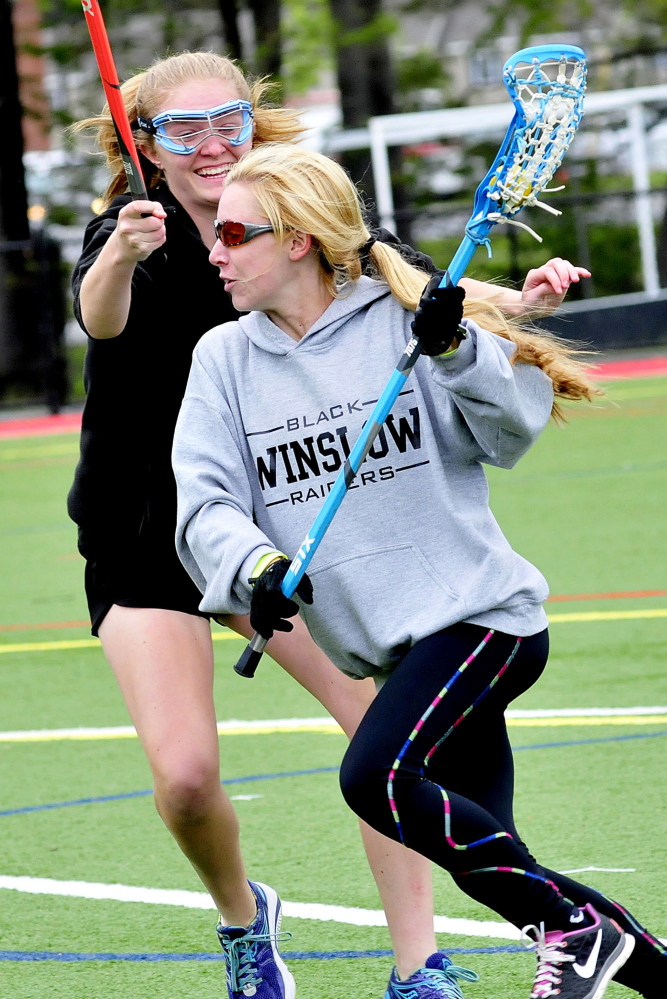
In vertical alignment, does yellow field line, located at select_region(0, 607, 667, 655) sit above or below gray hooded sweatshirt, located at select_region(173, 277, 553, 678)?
below

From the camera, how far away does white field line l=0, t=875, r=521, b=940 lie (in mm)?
4121

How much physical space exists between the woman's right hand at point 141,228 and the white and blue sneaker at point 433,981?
1.77 m

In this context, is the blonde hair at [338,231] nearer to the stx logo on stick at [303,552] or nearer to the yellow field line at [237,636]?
the stx logo on stick at [303,552]

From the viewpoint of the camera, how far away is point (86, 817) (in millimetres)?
5277

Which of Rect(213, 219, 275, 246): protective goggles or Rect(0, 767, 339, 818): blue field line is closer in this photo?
Rect(213, 219, 275, 246): protective goggles

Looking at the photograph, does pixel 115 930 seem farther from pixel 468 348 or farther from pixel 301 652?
pixel 468 348

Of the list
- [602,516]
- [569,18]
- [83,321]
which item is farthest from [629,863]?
[569,18]

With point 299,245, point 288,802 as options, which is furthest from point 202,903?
point 299,245

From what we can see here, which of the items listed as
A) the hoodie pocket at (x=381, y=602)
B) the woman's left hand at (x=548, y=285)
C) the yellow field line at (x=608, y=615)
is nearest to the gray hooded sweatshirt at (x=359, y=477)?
the hoodie pocket at (x=381, y=602)

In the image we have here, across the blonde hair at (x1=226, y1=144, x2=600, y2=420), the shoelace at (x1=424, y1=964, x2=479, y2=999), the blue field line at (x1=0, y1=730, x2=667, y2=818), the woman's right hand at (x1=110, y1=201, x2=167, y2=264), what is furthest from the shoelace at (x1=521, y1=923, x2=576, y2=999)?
the blue field line at (x1=0, y1=730, x2=667, y2=818)

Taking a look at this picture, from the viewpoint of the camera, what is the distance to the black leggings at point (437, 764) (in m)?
3.11

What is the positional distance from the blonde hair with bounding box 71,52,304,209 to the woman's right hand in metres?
0.54

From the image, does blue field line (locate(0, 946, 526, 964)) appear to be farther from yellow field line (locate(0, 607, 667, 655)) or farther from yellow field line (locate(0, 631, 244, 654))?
yellow field line (locate(0, 631, 244, 654))

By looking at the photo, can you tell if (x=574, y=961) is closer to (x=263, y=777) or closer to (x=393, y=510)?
(x=393, y=510)
